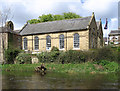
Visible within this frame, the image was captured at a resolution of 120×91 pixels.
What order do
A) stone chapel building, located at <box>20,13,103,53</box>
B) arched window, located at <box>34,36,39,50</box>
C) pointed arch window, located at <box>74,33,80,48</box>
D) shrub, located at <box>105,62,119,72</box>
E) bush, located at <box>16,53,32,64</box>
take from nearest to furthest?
shrub, located at <box>105,62,119,72</box> < bush, located at <box>16,53,32,64</box> < stone chapel building, located at <box>20,13,103,53</box> < pointed arch window, located at <box>74,33,80,48</box> < arched window, located at <box>34,36,39,50</box>

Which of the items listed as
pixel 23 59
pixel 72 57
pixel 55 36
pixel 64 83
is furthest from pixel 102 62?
pixel 55 36

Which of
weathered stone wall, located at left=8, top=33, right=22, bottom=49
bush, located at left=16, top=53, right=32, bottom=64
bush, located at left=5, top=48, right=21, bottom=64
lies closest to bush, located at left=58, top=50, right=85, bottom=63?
bush, located at left=16, top=53, right=32, bottom=64

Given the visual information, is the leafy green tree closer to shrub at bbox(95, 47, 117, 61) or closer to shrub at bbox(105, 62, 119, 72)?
shrub at bbox(95, 47, 117, 61)

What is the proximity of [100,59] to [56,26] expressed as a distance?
14.6m

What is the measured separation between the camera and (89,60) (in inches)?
688

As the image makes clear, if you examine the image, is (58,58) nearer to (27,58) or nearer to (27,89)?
(27,58)

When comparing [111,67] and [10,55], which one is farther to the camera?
[10,55]

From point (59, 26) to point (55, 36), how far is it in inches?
109

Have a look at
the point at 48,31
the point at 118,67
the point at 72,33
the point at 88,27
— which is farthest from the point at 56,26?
the point at 118,67

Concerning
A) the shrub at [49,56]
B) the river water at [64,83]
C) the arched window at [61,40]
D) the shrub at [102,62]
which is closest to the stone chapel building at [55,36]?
the arched window at [61,40]

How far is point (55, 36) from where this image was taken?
26578mm

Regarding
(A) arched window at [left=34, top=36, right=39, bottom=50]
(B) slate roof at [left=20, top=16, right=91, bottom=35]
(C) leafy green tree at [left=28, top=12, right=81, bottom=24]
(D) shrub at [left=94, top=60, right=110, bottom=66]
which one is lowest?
(D) shrub at [left=94, top=60, right=110, bottom=66]

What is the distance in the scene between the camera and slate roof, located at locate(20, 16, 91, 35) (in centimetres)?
2519

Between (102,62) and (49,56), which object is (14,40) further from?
(102,62)
